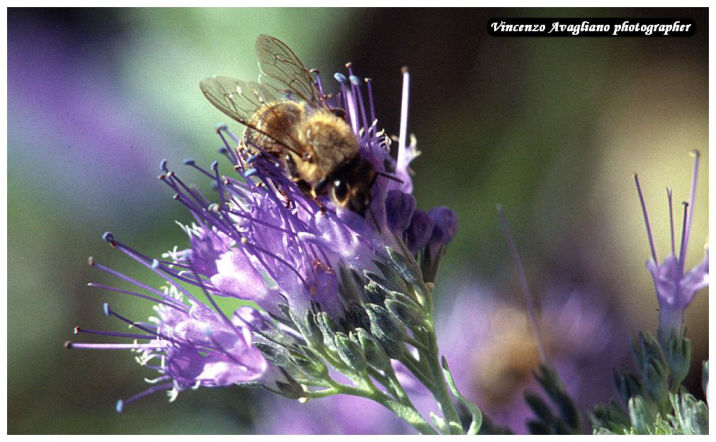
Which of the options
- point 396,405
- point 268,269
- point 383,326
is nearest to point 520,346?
point 396,405

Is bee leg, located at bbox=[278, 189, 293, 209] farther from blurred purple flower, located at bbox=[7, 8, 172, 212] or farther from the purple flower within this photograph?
blurred purple flower, located at bbox=[7, 8, 172, 212]

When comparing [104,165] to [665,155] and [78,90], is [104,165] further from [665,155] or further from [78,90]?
[665,155]

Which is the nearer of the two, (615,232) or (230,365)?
(230,365)

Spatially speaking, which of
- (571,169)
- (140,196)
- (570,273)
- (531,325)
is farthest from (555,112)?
(140,196)

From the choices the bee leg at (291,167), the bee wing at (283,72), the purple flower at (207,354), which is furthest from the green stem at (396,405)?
the bee wing at (283,72)

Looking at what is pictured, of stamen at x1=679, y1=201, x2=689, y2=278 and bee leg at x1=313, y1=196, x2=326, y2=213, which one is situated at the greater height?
bee leg at x1=313, y1=196, x2=326, y2=213

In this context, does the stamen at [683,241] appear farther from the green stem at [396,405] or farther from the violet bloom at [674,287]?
the green stem at [396,405]

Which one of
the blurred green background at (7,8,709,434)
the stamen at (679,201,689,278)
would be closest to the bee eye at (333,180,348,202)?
the stamen at (679,201,689,278)
